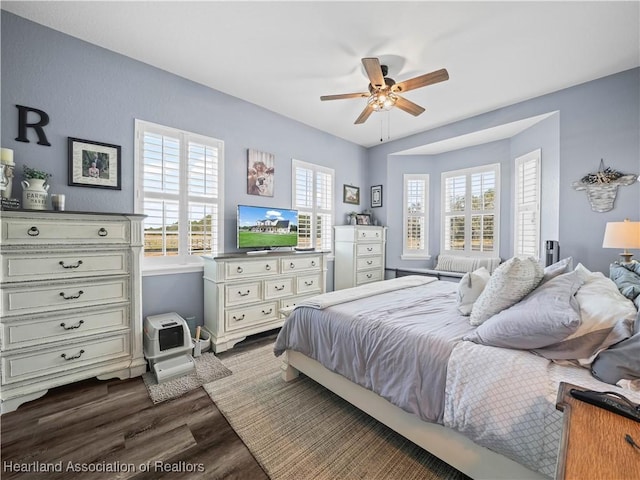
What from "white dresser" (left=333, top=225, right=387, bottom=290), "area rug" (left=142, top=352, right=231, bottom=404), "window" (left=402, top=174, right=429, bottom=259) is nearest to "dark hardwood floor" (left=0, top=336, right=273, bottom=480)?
"area rug" (left=142, top=352, right=231, bottom=404)

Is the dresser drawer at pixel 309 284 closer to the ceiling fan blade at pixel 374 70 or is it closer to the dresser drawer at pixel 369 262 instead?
the dresser drawer at pixel 369 262

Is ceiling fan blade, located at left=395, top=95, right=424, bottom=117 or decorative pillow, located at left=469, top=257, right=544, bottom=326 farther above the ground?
ceiling fan blade, located at left=395, top=95, right=424, bottom=117

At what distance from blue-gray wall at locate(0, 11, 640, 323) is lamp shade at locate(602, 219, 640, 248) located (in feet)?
1.80

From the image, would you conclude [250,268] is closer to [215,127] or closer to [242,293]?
[242,293]

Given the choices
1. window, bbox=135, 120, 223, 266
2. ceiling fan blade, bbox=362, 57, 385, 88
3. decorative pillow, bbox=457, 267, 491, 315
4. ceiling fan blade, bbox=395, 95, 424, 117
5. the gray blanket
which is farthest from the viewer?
window, bbox=135, 120, 223, 266

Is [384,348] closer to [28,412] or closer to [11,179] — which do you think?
[28,412]

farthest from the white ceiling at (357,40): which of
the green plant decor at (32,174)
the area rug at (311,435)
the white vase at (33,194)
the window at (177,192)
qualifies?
the area rug at (311,435)

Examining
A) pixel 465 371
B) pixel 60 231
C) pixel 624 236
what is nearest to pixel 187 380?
pixel 60 231

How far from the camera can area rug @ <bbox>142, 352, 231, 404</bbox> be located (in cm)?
211

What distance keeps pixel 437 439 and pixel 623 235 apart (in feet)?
8.34

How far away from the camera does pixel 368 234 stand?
4594 millimetres

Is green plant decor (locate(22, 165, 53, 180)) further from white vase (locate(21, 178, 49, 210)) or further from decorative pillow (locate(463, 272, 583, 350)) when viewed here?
decorative pillow (locate(463, 272, 583, 350))

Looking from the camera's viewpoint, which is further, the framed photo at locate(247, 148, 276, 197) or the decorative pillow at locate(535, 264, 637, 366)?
the framed photo at locate(247, 148, 276, 197)

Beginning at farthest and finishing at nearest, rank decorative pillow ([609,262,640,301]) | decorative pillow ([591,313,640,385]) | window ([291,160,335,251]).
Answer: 1. window ([291,160,335,251])
2. decorative pillow ([609,262,640,301])
3. decorative pillow ([591,313,640,385])
